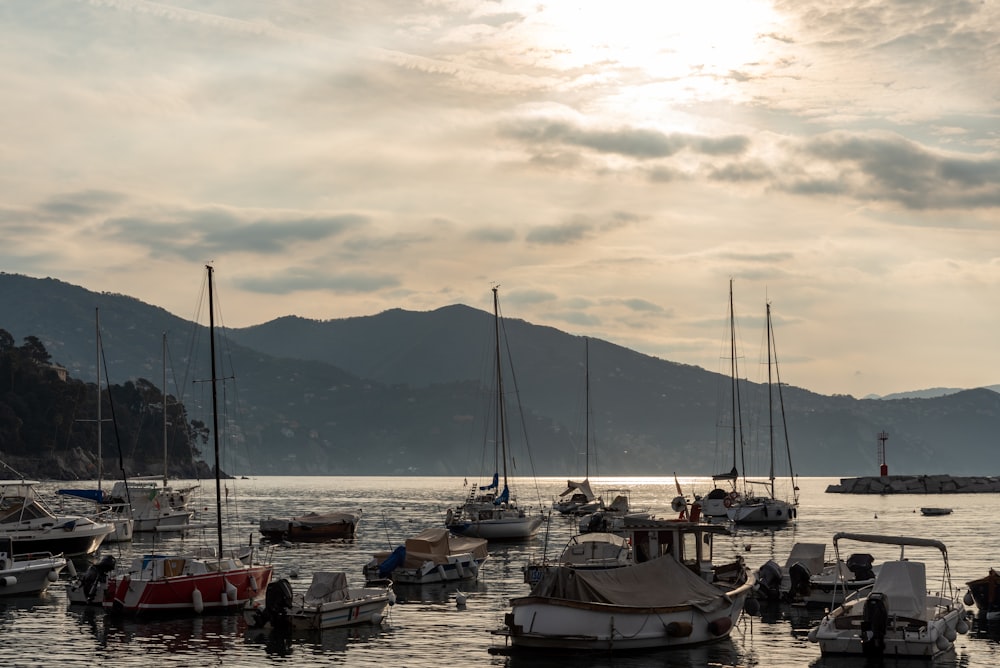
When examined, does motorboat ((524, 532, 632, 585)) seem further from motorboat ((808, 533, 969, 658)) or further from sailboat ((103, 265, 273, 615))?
motorboat ((808, 533, 969, 658))

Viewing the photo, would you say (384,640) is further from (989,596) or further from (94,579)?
(989,596)

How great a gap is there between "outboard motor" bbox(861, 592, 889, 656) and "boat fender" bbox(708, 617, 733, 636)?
5073 millimetres

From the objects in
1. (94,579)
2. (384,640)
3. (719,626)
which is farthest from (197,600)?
(719,626)

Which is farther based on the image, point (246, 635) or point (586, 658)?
point (246, 635)

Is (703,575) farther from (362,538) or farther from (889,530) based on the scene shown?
(889,530)

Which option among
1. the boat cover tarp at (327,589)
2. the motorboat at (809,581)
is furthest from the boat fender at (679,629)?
the motorboat at (809,581)

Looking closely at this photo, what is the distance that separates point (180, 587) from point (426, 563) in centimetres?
1712

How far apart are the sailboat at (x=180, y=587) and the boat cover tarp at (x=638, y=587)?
16.8m

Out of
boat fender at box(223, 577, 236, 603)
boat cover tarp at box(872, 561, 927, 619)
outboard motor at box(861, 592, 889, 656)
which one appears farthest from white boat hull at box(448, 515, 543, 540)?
outboard motor at box(861, 592, 889, 656)

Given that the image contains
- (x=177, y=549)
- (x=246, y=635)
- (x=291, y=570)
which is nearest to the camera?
(x=246, y=635)

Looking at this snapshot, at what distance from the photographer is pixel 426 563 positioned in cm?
6619

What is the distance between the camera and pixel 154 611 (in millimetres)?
52000

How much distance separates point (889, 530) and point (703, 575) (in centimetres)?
8369

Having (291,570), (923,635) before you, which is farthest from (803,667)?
(291,570)
